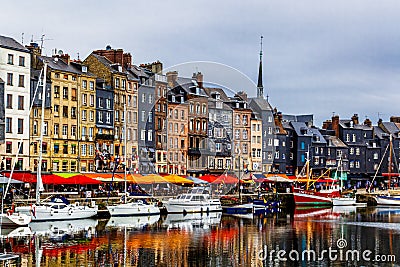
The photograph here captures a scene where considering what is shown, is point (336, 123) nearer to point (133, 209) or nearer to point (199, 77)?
point (133, 209)

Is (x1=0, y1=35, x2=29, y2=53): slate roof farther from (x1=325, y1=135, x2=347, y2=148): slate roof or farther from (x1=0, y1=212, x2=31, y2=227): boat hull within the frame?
(x1=325, y1=135, x2=347, y2=148): slate roof

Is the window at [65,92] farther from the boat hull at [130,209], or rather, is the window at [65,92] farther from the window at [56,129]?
Result: the boat hull at [130,209]

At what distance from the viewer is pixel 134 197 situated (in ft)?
229

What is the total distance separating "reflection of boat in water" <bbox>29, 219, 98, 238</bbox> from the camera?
50.6 meters

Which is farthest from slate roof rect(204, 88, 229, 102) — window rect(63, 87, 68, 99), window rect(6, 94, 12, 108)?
window rect(63, 87, 68, 99)

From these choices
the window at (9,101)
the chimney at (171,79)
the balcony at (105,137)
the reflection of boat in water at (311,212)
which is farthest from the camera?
the balcony at (105,137)

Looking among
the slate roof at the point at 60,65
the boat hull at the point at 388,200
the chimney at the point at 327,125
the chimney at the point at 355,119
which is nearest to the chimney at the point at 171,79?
the slate roof at the point at 60,65

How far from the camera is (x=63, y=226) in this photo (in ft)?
178

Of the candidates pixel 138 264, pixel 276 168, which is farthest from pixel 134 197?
pixel 276 168

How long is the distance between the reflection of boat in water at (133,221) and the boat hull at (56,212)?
6.72ft

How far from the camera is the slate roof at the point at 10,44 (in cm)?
7081

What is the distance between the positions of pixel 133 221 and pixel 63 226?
8.15 metres

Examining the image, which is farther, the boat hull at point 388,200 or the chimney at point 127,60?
the boat hull at point 388,200

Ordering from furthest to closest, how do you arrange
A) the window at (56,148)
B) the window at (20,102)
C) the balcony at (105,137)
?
the balcony at (105,137) → the window at (56,148) → the window at (20,102)
